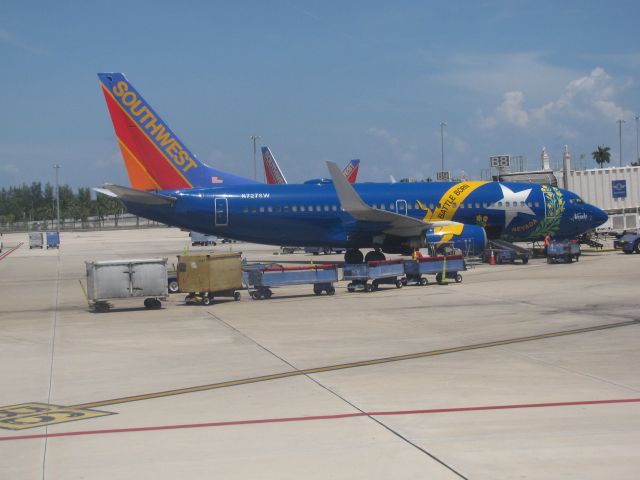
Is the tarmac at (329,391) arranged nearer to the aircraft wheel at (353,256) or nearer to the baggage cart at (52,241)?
the aircraft wheel at (353,256)

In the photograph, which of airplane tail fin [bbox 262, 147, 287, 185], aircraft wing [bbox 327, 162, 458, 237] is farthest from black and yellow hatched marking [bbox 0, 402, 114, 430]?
airplane tail fin [bbox 262, 147, 287, 185]

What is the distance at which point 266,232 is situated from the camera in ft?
127

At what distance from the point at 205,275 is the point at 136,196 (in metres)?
11.2

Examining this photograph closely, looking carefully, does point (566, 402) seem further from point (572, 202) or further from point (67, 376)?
point (572, 202)

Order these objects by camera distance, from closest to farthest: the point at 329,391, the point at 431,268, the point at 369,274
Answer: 1. the point at 329,391
2. the point at 369,274
3. the point at 431,268

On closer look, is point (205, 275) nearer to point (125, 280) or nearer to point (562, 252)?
point (125, 280)

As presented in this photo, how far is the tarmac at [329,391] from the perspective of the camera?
9047mm

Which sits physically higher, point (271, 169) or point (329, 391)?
point (271, 169)

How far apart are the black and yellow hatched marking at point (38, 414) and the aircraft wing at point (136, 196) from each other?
2291 centimetres

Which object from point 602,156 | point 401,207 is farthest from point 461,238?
point 602,156

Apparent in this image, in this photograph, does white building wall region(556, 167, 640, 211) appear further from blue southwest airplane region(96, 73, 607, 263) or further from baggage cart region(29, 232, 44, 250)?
baggage cart region(29, 232, 44, 250)

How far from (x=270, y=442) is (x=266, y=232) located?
95.8 ft

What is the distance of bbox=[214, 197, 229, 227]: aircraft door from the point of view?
37750 mm

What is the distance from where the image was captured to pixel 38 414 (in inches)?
459
